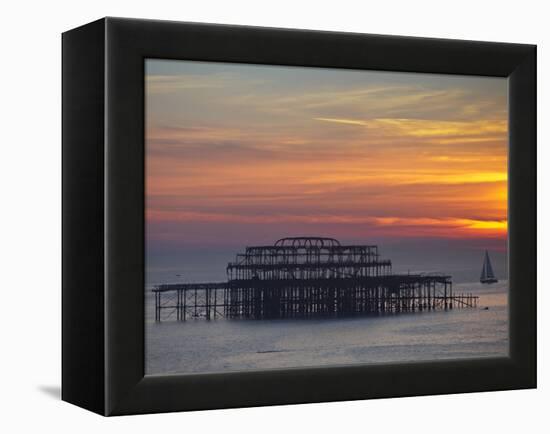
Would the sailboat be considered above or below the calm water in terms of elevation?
above

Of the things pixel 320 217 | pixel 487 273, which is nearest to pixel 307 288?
pixel 320 217

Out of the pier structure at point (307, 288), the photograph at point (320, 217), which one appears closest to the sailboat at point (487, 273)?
the photograph at point (320, 217)

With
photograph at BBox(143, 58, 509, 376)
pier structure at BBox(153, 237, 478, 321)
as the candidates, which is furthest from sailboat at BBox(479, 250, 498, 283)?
pier structure at BBox(153, 237, 478, 321)

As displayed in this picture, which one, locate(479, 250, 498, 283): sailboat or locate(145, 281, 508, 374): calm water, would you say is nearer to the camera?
locate(145, 281, 508, 374): calm water

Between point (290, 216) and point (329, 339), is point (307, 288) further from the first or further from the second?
point (290, 216)

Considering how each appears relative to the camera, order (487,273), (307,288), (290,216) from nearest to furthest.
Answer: (290,216), (307,288), (487,273)

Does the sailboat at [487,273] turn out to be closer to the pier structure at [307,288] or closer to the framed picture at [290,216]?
the framed picture at [290,216]

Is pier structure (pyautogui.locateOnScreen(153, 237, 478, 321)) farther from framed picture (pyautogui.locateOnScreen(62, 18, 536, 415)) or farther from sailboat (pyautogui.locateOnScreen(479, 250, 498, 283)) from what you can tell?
sailboat (pyautogui.locateOnScreen(479, 250, 498, 283))
